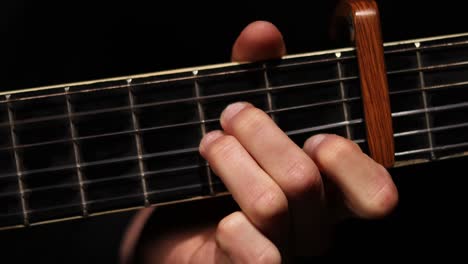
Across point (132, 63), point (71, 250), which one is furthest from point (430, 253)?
point (71, 250)

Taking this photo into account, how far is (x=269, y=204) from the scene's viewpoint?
1.68ft

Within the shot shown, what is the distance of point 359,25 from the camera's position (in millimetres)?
557

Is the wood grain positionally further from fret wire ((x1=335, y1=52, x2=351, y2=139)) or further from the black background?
the black background

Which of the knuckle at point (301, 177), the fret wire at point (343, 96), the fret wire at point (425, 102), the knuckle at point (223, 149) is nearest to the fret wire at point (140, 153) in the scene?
the knuckle at point (223, 149)

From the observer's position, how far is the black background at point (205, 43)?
0.83 metres

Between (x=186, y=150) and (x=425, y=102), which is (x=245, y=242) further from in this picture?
(x=425, y=102)

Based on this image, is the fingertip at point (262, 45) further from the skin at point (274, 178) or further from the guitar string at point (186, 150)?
the guitar string at point (186, 150)

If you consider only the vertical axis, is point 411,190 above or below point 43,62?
below

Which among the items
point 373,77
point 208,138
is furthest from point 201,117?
point 373,77

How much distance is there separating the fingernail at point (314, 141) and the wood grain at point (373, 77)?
0.07 meters

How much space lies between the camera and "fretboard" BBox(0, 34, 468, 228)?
59 centimetres

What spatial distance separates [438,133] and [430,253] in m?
0.36

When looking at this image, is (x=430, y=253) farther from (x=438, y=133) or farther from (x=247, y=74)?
(x=247, y=74)

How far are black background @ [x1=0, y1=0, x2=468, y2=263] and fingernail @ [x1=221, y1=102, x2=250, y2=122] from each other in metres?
0.31
